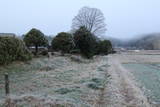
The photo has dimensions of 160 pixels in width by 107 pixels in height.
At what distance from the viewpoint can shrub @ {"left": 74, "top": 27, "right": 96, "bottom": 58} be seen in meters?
31.0

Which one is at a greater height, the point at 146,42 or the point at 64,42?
the point at 146,42

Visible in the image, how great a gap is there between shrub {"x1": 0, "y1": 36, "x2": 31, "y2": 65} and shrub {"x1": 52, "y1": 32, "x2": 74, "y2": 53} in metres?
14.7

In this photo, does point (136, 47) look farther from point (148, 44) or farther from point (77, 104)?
point (77, 104)

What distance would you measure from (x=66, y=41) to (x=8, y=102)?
2630cm

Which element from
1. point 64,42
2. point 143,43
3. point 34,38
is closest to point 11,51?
point 34,38

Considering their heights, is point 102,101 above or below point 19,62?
below

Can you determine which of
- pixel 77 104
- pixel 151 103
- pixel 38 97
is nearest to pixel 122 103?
pixel 151 103

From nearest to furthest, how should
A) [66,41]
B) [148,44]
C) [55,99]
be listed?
[55,99]
[66,41]
[148,44]

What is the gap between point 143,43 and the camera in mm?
111188

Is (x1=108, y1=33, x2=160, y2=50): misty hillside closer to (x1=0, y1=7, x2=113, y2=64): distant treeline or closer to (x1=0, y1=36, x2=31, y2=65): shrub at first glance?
(x1=0, y1=7, x2=113, y2=64): distant treeline

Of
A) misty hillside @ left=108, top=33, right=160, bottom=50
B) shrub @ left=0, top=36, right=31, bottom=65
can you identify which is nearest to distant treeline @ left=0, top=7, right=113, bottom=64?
shrub @ left=0, top=36, right=31, bottom=65

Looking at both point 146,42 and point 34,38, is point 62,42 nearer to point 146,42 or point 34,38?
point 34,38

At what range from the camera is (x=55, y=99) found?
649 cm

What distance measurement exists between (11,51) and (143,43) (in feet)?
340
